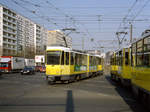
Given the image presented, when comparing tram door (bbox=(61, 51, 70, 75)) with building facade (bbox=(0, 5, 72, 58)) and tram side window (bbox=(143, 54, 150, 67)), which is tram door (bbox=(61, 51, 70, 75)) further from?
building facade (bbox=(0, 5, 72, 58))

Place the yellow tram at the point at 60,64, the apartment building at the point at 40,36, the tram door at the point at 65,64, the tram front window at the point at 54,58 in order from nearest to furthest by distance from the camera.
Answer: the yellow tram at the point at 60,64 < the tram front window at the point at 54,58 < the tram door at the point at 65,64 < the apartment building at the point at 40,36

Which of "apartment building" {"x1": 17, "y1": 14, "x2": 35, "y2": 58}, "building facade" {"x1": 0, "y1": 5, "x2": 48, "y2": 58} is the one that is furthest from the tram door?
"apartment building" {"x1": 17, "y1": 14, "x2": 35, "y2": 58}

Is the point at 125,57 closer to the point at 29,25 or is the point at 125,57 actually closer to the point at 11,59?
the point at 11,59

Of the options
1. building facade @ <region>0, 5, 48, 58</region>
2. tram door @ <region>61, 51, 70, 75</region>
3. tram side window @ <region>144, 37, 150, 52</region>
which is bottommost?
tram door @ <region>61, 51, 70, 75</region>

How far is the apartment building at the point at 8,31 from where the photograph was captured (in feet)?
255

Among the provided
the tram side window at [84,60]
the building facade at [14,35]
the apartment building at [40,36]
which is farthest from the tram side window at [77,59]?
the apartment building at [40,36]

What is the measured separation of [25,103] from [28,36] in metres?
99.5

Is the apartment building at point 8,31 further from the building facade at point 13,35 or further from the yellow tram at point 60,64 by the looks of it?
the yellow tram at point 60,64

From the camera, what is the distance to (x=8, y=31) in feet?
270

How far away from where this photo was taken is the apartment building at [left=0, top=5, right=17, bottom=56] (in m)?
77.8

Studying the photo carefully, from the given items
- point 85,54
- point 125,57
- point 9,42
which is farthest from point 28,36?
point 125,57

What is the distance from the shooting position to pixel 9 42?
83688mm

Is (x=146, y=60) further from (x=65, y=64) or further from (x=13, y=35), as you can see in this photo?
(x=13, y=35)

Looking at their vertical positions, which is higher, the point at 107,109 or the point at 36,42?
the point at 36,42
